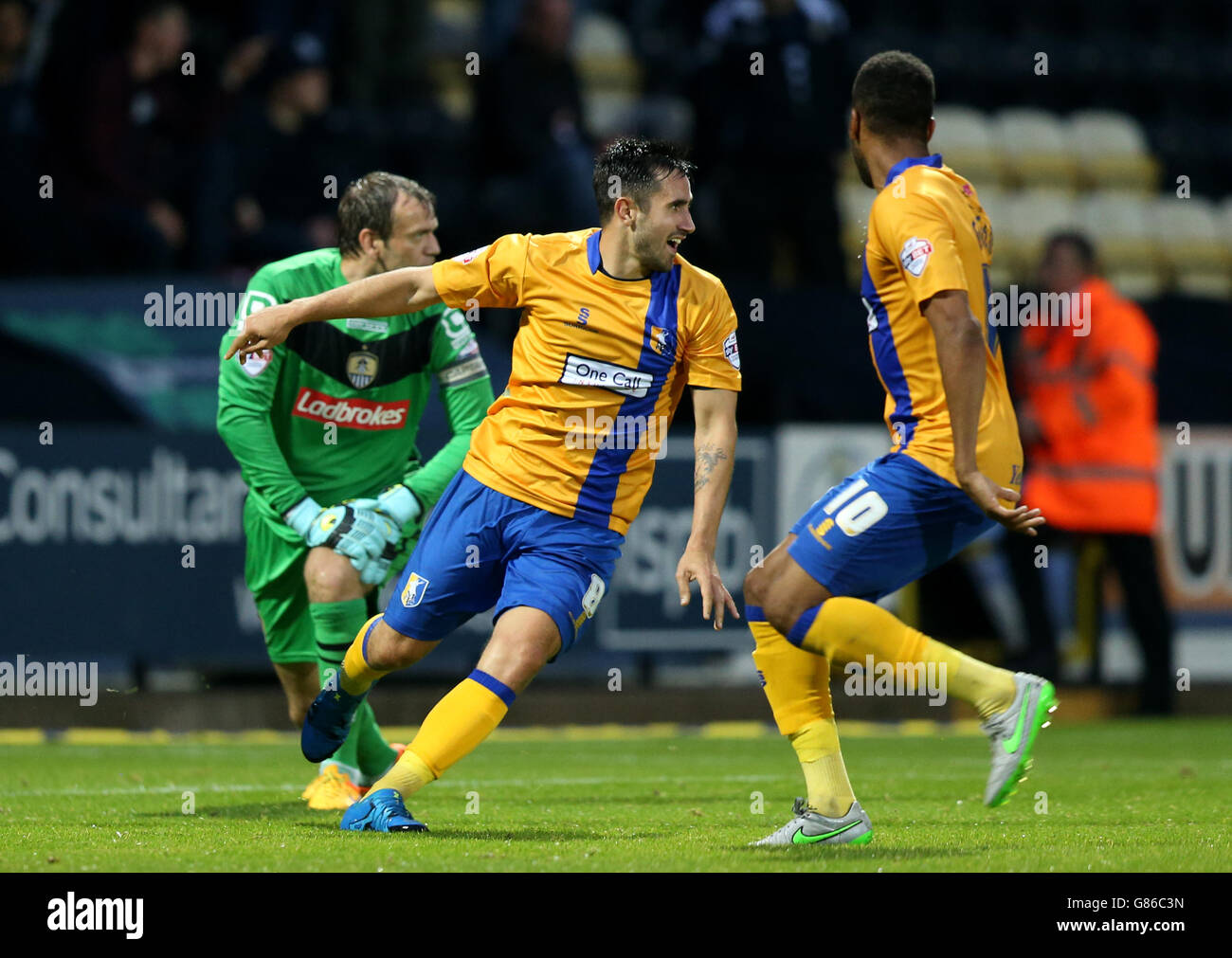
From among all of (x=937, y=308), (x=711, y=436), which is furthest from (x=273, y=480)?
(x=937, y=308)

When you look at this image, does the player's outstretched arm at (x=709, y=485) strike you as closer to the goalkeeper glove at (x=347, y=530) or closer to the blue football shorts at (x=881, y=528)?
the blue football shorts at (x=881, y=528)

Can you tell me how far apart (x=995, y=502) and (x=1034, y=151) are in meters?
13.1

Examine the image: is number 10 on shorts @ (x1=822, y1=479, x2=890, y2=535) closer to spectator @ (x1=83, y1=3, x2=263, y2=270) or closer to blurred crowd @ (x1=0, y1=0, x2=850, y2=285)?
blurred crowd @ (x1=0, y1=0, x2=850, y2=285)

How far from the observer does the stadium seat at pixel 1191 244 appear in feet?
58.1

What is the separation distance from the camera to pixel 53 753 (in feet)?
31.5

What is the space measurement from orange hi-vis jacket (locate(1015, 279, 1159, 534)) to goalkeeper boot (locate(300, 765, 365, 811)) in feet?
20.4

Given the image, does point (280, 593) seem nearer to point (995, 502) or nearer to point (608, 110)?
point (995, 502)

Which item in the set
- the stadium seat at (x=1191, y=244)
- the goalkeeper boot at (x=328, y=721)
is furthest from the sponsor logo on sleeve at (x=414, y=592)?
the stadium seat at (x=1191, y=244)

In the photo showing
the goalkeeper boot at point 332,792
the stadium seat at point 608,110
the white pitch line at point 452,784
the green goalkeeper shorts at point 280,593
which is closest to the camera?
the goalkeeper boot at point 332,792

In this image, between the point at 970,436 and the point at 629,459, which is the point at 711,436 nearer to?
the point at 629,459

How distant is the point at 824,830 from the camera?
225 inches

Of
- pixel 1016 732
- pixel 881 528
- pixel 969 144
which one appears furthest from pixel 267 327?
pixel 969 144

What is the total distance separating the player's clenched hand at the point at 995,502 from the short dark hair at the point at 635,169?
1327 mm

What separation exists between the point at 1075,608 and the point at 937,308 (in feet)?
23.8
